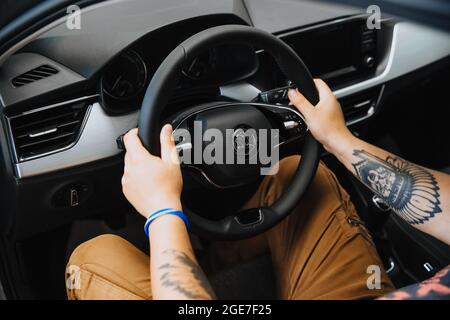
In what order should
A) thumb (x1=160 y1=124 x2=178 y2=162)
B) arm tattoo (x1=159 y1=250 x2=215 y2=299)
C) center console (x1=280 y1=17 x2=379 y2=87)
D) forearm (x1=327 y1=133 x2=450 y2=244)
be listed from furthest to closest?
center console (x1=280 y1=17 x2=379 y2=87)
forearm (x1=327 y1=133 x2=450 y2=244)
thumb (x1=160 y1=124 x2=178 y2=162)
arm tattoo (x1=159 y1=250 x2=215 y2=299)

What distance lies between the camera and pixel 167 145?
103cm

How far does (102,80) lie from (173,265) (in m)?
0.50

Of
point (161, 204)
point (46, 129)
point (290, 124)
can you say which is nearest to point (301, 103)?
point (290, 124)

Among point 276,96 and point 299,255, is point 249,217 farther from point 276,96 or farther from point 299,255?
point 276,96

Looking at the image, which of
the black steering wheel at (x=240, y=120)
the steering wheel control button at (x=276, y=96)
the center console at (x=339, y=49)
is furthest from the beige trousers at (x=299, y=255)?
the center console at (x=339, y=49)

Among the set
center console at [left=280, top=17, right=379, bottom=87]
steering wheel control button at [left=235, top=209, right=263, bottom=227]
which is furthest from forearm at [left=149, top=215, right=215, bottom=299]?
center console at [left=280, top=17, right=379, bottom=87]

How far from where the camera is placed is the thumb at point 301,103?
3.92 feet

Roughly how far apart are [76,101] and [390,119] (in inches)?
42.7

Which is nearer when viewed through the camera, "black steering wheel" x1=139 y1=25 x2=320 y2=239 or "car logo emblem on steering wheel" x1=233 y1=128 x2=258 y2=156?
"black steering wheel" x1=139 y1=25 x2=320 y2=239

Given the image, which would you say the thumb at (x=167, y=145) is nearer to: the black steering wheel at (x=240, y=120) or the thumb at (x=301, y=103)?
the black steering wheel at (x=240, y=120)

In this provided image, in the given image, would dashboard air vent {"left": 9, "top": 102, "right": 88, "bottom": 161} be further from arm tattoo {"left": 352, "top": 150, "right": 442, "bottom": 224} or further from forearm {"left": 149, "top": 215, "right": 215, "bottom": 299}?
arm tattoo {"left": 352, "top": 150, "right": 442, "bottom": 224}

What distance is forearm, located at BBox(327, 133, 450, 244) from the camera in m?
1.15

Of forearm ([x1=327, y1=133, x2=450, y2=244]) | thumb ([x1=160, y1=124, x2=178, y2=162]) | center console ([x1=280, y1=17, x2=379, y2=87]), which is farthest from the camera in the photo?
center console ([x1=280, y1=17, x2=379, y2=87])

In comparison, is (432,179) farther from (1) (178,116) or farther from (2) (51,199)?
(2) (51,199)
